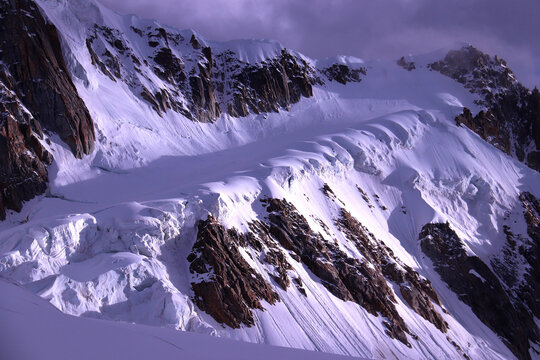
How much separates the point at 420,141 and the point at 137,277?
56.0m

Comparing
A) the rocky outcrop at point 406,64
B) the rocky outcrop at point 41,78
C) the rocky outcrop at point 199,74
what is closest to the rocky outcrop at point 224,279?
the rocky outcrop at point 41,78

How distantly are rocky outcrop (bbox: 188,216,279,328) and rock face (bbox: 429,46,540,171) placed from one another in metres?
59.5

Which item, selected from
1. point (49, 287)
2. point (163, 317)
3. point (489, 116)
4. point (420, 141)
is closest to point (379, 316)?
point (163, 317)

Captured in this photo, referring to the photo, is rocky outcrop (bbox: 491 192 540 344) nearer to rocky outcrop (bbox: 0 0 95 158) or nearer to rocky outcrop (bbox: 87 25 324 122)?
rocky outcrop (bbox: 87 25 324 122)

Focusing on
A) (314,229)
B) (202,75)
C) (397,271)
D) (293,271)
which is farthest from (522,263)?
(202,75)

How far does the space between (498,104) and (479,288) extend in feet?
176

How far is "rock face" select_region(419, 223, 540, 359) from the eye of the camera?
154ft

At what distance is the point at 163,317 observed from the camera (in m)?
21.9

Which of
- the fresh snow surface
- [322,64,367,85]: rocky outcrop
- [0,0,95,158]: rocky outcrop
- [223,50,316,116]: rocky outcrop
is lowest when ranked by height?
[0,0,95,158]: rocky outcrop

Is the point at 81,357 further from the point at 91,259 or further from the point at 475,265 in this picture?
the point at 475,265

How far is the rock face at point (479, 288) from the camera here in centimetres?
4682

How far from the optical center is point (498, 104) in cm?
8944

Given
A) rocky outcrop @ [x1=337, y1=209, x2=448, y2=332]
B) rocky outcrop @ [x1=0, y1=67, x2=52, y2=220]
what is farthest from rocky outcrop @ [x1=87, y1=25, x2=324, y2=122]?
rocky outcrop @ [x1=337, y1=209, x2=448, y2=332]

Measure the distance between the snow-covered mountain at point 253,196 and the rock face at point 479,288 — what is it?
18cm
